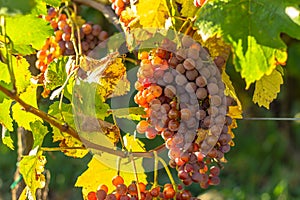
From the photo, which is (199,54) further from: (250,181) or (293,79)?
(293,79)

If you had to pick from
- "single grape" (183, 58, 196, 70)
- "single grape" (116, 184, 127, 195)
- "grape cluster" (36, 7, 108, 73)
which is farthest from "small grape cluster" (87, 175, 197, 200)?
"grape cluster" (36, 7, 108, 73)

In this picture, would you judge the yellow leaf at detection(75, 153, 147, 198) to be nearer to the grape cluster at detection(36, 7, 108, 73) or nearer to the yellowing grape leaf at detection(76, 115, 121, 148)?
the yellowing grape leaf at detection(76, 115, 121, 148)

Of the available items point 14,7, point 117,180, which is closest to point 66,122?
point 117,180

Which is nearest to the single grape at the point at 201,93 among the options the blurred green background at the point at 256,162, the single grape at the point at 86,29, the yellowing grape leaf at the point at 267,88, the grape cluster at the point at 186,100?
the grape cluster at the point at 186,100

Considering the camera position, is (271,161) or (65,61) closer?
(65,61)

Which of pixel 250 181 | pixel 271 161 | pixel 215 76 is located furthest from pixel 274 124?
pixel 215 76

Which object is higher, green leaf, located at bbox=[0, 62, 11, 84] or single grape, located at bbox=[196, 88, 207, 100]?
green leaf, located at bbox=[0, 62, 11, 84]
